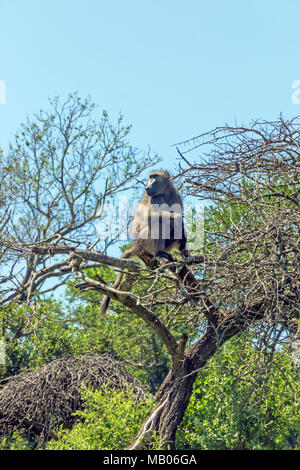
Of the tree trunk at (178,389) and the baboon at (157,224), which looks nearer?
the tree trunk at (178,389)

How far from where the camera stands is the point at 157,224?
Result: 23.3 feet

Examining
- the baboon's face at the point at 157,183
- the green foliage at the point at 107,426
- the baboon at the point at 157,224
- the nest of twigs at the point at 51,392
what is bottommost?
the green foliage at the point at 107,426

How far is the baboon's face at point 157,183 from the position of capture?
24.8ft

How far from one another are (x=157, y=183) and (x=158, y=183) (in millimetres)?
18

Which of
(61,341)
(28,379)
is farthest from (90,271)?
(28,379)

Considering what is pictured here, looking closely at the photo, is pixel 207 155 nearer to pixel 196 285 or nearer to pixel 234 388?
pixel 196 285

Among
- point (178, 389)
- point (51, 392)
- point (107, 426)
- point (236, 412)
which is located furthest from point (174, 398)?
point (51, 392)

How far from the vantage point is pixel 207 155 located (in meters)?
6.50

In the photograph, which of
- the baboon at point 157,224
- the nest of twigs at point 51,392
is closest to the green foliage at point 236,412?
the nest of twigs at point 51,392

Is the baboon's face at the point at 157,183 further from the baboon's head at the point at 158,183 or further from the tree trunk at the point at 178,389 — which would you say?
→ the tree trunk at the point at 178,389

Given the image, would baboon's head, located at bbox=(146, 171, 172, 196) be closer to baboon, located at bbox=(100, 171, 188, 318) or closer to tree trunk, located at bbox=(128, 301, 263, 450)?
baboon, located at bbox=(100, 171, 188, 318)

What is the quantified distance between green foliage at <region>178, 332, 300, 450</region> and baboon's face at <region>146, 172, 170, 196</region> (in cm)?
214

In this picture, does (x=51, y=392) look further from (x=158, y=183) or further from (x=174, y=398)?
(x=158, y=183)
